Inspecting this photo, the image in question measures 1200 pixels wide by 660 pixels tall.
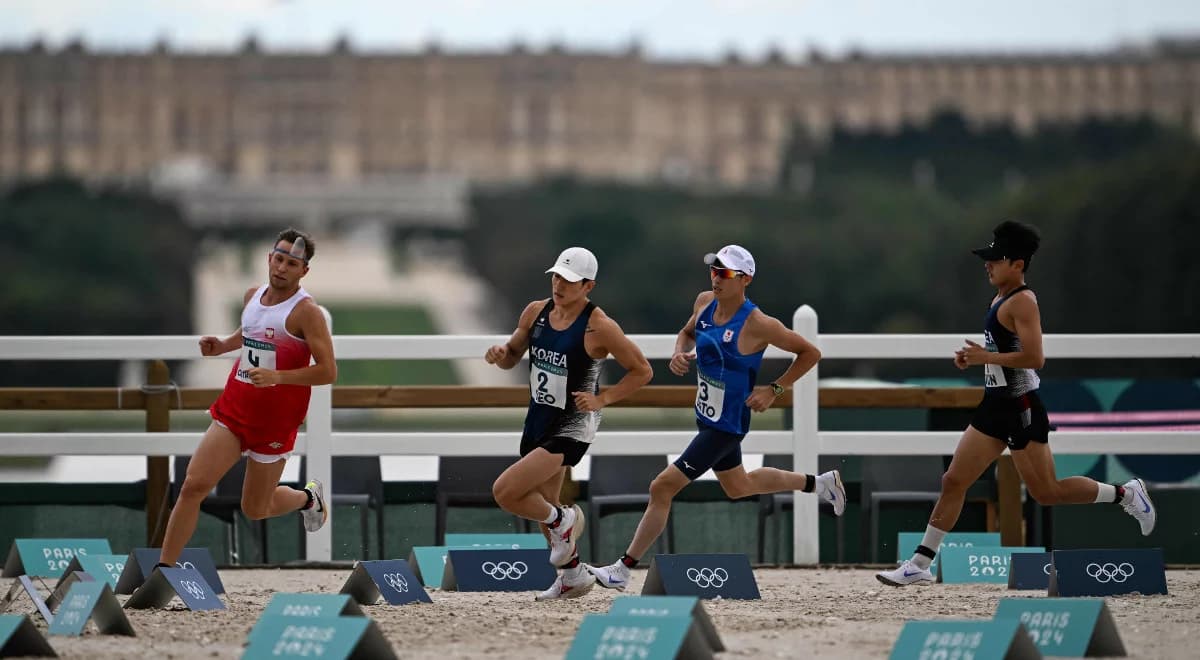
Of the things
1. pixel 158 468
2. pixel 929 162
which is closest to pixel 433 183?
pixel 929 162

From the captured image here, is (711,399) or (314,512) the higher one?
(711,399)

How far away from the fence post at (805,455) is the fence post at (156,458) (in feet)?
11.1

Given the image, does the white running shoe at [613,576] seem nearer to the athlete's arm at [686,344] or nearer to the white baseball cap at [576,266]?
the athlete's arm at [686,344]

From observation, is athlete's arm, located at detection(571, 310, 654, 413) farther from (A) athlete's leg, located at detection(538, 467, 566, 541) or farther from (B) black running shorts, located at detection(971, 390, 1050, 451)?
(B) black running shorts, located at detection(971, 390, 1050, 451)

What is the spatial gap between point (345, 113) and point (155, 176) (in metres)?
12.6

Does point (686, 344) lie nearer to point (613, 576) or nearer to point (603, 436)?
point (613, 576)

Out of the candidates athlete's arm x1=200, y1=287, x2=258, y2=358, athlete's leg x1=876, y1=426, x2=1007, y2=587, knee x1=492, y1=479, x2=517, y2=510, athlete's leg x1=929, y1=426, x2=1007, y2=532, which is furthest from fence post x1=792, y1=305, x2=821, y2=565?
athlete's arm x1=200, y1=287, x2=258, y2=358

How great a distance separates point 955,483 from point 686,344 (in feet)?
4.46

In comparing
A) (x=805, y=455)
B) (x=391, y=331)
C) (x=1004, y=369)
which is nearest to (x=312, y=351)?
(x=1004, y=369)

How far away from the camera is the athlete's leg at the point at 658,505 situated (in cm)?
891

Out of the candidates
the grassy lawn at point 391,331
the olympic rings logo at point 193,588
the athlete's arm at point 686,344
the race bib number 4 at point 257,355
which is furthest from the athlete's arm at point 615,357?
the grassy lawn at point 391,331

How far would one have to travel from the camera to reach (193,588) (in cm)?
869

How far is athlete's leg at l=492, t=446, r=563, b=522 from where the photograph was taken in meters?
8.66

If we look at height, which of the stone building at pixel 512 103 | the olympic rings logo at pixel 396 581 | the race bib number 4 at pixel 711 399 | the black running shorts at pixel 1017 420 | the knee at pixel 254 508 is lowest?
the olympic rings logo at pixel 396 581
